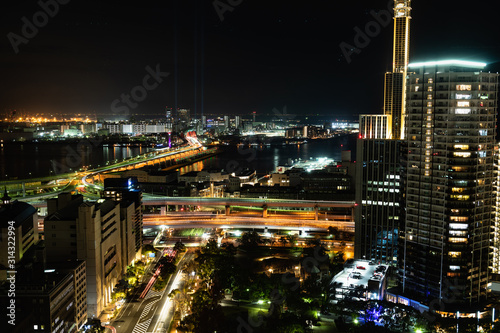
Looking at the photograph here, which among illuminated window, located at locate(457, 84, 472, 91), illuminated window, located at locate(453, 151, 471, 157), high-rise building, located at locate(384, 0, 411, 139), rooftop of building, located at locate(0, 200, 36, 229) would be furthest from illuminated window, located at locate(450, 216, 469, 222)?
rooftop of building, located at locate(0, 200, 36, 229)

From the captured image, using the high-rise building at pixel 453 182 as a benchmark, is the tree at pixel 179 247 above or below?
below

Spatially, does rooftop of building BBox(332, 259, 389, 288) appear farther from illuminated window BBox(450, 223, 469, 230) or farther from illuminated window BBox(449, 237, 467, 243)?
illuminated window BBox(450, 223, 469, 230)

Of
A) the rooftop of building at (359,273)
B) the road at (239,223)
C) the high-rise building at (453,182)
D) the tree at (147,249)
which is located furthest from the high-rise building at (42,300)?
the high-rise building at (453,182)

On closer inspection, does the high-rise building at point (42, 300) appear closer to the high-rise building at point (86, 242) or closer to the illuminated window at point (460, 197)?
the high-rise building at point (86, 242)

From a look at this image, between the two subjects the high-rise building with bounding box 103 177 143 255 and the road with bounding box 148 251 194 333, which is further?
the high-rise building with bounding box 103 177 143 255

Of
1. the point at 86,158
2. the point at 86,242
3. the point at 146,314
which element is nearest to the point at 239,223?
the point at 146,314

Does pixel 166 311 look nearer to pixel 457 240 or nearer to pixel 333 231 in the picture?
pixel 457 240

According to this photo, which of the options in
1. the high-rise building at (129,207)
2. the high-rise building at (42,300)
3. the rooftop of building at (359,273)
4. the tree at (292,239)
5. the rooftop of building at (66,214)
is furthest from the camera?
the tree at (292,239)

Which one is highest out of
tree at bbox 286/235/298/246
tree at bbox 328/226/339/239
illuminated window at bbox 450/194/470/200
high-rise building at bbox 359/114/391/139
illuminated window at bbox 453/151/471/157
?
high-rise building at bbox 359/114/391/139

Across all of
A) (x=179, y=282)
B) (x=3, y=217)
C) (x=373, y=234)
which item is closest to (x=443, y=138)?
(x=373, y=234)
